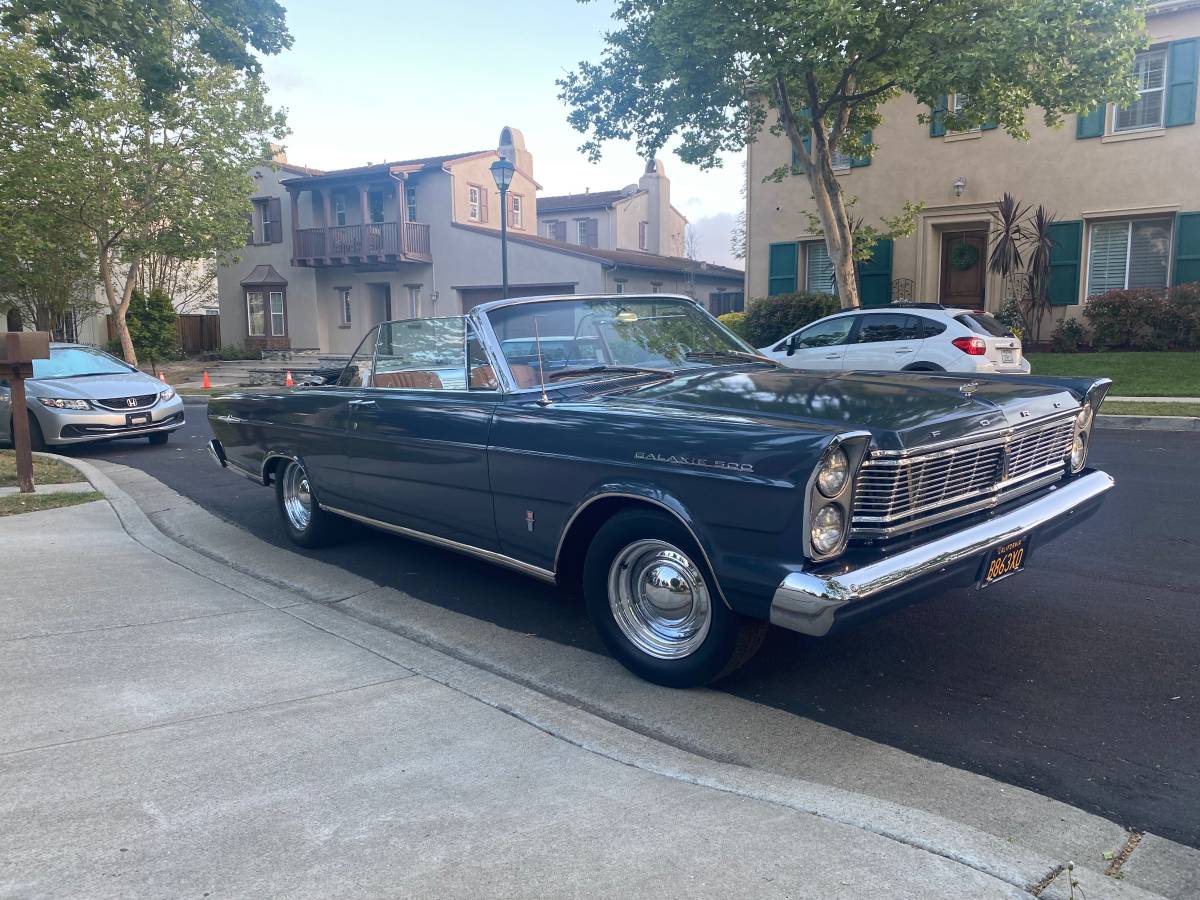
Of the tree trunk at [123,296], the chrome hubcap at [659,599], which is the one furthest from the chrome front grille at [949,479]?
the tree trunk at [123,296]

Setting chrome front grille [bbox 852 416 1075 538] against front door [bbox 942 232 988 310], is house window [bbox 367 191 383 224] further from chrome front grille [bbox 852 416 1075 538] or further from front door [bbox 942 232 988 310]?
chrome front grille [bbox 852 416 1075 538]

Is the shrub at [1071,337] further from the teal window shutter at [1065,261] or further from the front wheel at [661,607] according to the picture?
the front wheel at [661,607]

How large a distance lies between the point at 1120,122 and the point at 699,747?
1924 centimetres

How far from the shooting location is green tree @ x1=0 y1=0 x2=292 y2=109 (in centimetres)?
900

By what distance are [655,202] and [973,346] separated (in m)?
28.8

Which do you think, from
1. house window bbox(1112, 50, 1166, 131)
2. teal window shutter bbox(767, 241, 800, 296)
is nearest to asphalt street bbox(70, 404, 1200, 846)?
house window bbox(1112, 50, 1166, 131)

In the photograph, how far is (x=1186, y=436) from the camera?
10250mm

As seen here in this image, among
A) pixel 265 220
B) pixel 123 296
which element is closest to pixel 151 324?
pixel 123 296

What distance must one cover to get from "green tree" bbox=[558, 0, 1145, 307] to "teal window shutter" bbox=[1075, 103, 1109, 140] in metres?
3.06

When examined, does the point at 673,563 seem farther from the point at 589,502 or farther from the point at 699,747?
the point at 699,747

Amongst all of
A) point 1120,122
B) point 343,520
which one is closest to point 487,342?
point 343,520

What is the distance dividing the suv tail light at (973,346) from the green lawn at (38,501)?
10.2 meters

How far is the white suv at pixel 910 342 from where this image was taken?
12.3 metres

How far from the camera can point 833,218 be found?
16.2m
